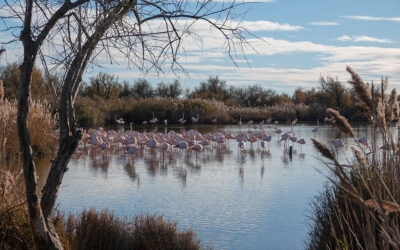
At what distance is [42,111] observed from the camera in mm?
11141

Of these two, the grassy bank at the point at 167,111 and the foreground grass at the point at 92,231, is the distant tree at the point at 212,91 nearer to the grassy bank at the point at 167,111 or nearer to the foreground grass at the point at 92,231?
the grassy bank at the point at 167,111

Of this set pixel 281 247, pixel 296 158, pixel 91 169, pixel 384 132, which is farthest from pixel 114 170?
pixel 384 132

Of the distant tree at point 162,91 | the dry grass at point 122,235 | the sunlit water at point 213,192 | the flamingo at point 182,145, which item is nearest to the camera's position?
the dry grass at point 122,235

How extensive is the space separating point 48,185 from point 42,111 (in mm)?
8367

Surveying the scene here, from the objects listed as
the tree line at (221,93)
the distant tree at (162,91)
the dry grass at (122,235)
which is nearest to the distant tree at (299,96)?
the tree line at (221,93)

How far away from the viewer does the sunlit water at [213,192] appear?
17.6 feet

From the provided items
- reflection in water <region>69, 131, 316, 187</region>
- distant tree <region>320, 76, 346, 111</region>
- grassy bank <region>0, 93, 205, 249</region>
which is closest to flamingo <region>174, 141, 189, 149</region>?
reflection in water <region>69, 131, 316, 187</region>

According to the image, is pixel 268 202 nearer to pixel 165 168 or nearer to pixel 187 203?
pixel 187 203

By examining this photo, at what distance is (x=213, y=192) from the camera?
741 centimetres

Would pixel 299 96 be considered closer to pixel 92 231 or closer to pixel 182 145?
pixel 182 145

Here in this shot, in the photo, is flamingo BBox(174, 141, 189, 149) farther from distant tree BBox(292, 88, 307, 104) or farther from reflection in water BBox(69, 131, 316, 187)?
distant tree BBox(292, 88, 307, 104)

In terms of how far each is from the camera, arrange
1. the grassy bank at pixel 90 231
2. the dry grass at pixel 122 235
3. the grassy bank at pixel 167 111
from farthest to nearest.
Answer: the grassy bank at pixel 167 111
the dry grass at pixel 122 235
the grassy bank at pixel 90 231

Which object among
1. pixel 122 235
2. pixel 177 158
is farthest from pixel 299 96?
pixel 122 235

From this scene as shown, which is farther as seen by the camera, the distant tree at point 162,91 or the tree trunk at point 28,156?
the distant tree at point 162,91
